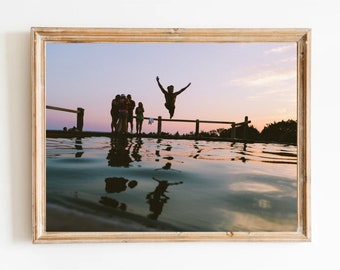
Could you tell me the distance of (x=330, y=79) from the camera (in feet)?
4.68

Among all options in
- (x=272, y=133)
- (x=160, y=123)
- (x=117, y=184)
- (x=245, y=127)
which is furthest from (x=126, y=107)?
(x=272, y=133)

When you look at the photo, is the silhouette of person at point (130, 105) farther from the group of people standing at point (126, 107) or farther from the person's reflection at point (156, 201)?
the person's reflection at point (156, 201)

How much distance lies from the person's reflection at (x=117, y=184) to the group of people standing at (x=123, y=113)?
0.64 ft

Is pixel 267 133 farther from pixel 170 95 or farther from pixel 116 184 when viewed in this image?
pixel 116 184

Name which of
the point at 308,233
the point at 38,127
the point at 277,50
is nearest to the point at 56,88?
the point at 38,127

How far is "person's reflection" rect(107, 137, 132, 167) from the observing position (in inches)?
55.2

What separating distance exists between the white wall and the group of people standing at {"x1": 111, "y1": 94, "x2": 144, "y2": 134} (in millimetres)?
307

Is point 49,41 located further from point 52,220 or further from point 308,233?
point 308,233

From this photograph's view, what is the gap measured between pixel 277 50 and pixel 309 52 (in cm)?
12

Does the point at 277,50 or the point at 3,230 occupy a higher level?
the point at 277,50

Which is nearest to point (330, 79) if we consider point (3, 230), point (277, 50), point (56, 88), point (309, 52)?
point (309, 52)

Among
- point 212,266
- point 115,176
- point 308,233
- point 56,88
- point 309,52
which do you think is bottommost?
point 212,266

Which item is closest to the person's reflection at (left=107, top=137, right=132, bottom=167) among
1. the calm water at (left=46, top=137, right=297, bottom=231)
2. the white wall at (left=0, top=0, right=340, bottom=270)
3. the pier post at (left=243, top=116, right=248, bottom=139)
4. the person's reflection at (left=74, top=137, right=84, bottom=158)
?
the calm water at (left=46, top=137, right=297, bottom=231)

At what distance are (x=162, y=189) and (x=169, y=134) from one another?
0.22 meters
